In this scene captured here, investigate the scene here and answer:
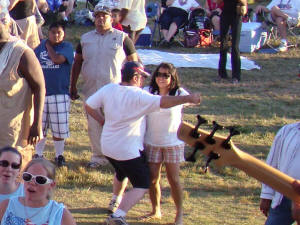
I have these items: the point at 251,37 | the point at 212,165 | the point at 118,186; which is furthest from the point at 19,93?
the point at 251,37

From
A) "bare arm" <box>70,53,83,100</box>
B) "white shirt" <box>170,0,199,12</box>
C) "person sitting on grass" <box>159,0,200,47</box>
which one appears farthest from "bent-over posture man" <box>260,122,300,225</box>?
"white shirt" <box>170,0,199,12</box>

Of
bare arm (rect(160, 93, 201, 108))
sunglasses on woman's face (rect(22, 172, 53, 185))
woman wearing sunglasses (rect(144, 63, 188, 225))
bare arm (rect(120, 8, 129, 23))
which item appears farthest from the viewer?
bare arm (rect(120, 8, 129, 23))

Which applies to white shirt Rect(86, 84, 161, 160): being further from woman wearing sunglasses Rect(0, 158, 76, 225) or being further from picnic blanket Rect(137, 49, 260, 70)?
picnic blanket Rect(137, 49, 260, 70)

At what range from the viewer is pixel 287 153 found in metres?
4.12

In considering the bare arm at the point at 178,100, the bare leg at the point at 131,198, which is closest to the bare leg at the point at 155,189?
the bare leg at the point at 131,198

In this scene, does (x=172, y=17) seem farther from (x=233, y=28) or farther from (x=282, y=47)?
(x=233, y=28)

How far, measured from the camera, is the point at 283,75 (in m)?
12.2

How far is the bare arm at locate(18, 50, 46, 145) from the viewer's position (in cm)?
461

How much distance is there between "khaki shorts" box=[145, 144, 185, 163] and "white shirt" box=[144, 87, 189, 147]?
0.11 ft

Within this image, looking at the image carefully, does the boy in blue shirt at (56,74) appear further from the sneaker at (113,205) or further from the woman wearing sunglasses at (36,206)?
the woman wearing sunglasses at (36,206)

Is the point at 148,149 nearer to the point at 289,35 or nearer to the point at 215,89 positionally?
the point at 215,89

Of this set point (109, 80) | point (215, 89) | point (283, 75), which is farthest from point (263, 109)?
point (109, 80)

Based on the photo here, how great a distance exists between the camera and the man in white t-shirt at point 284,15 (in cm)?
1388

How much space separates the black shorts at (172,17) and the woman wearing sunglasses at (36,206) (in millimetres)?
10679
